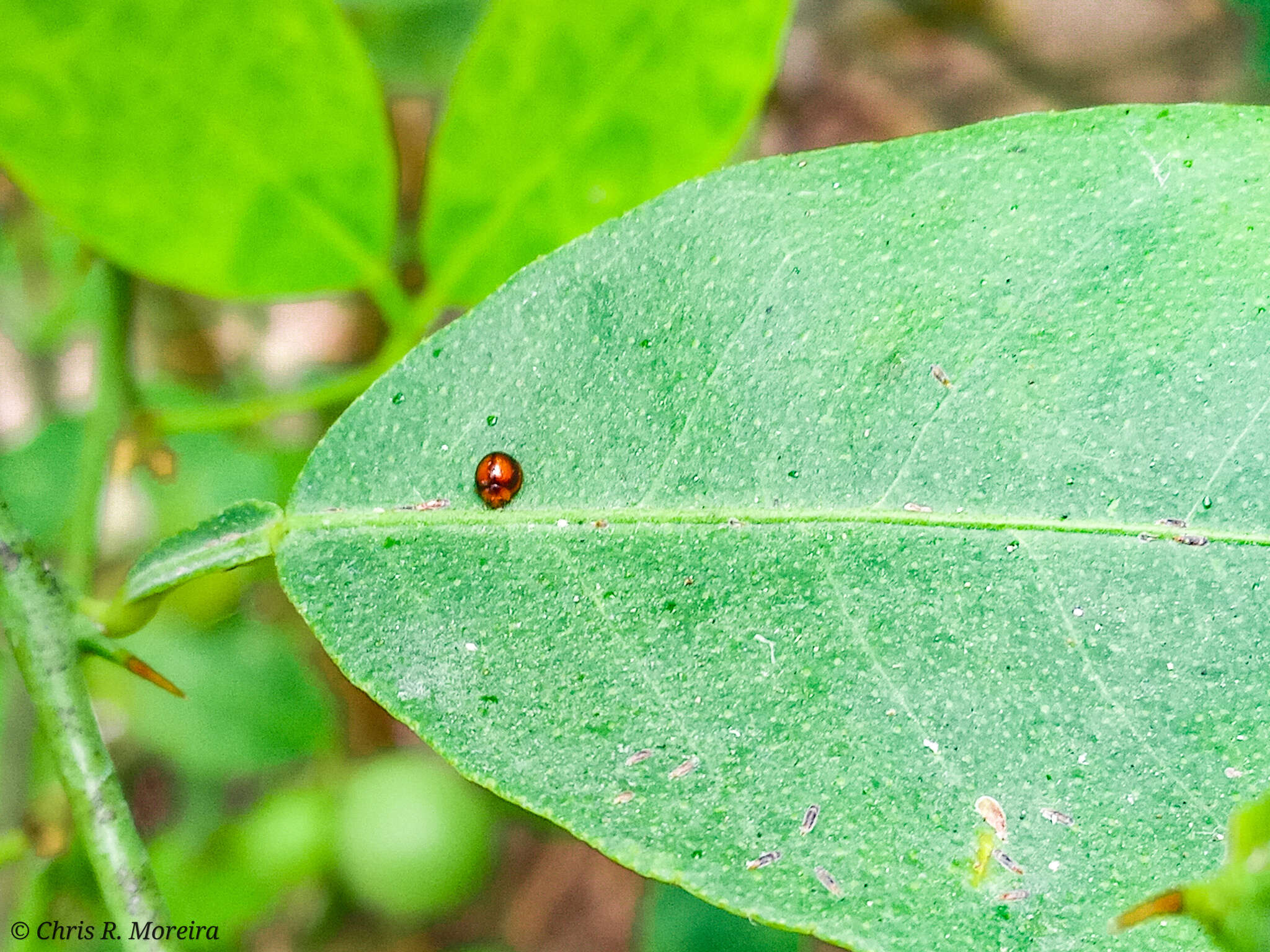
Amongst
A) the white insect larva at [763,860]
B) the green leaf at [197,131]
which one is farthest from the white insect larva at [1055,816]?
the green leaf at [197,131]

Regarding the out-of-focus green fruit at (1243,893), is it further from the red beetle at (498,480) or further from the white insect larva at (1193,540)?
the red beetle at (498,480)

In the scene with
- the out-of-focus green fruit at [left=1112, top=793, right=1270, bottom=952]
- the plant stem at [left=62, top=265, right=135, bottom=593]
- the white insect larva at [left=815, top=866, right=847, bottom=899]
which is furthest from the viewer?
the plant stem at [left=62, top=265, right=135, bottom=593]

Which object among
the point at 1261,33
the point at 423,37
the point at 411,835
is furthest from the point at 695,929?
the point at 1261,33

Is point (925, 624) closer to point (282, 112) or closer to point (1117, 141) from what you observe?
point (1117, 141)

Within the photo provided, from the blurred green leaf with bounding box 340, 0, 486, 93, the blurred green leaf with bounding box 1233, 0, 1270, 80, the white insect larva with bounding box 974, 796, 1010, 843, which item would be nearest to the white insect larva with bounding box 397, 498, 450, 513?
the white insect larva with bounding box 974, 796, 1010, 843

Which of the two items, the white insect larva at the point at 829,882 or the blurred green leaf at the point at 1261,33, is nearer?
the white insect larva at the point at 829,882

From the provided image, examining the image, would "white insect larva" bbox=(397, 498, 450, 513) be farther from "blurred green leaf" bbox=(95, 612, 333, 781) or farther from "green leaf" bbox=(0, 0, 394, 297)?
"blurred green leaf" bbox=(95, 612, 333, 781)
